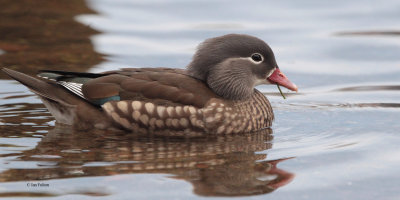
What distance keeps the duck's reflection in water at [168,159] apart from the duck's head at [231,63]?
0.61 metres

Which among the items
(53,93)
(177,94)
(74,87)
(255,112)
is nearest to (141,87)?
(177,94)

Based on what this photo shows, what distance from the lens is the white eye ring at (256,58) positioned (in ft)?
31.4

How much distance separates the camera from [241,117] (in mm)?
9375

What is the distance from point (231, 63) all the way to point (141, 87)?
108 centimetres

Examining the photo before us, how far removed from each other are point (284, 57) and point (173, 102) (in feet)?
14.4

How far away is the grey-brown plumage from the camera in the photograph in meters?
9.14

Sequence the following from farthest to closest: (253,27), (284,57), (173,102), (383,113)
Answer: (253,27)
(284,57)
(383,113)
(173,102)

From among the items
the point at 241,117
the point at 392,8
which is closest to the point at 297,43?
the point at 392,8

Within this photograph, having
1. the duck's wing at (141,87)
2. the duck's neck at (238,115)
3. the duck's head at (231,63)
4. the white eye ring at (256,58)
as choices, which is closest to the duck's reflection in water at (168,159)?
the duck's neck at (238,115)

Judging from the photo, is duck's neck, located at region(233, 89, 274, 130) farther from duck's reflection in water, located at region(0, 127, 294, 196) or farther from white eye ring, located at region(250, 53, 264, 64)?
white eye ring, located at region(250, 53, 264, 64)

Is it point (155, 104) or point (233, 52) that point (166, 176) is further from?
point (233, 52)

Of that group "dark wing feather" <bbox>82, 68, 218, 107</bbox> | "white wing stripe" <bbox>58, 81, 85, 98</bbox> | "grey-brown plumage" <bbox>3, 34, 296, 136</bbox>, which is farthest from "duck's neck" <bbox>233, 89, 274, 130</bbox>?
"white wing stripe" <bbox>58, 81, 85, 98</bbox>

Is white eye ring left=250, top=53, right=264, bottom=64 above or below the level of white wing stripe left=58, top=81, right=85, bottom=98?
above

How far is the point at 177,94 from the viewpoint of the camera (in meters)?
9.12
